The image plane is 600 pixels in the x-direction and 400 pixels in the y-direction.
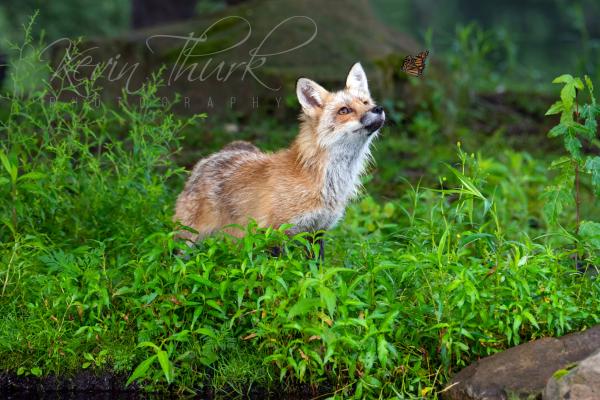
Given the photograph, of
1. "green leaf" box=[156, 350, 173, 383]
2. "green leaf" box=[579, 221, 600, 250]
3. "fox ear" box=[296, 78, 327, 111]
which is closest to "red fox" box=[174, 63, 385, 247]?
"fox ear" box=[296, 78, 327, 111]

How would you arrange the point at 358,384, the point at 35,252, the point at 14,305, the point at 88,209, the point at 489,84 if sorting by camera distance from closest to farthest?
the point at 358,384, the point at 14,305, the point at 35,252, the point at 88,209, the point at 489,84

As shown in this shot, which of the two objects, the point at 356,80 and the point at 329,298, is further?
the point at 356,80

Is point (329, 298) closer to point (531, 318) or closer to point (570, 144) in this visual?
point (531, 318)

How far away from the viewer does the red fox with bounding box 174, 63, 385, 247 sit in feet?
19.4

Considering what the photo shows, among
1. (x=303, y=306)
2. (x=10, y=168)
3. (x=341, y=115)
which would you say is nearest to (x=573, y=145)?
(x=341, y=115)

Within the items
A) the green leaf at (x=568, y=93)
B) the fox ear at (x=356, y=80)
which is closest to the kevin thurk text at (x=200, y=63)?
the fox ear at (x=356, y=80)

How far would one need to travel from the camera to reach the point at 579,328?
5.20 m

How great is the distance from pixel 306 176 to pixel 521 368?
1954mm

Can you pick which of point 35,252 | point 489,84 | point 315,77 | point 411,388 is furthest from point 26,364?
point 489,84

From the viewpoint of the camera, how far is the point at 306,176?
5.99m

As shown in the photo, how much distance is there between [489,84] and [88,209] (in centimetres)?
858

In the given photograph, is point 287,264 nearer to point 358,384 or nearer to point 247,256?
point 247,256

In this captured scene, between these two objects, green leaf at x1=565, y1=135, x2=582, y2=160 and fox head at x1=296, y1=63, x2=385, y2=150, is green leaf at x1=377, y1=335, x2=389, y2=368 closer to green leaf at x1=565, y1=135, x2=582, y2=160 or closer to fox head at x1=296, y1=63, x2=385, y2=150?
fox head at x1=296, y1=63, x2=385, y2=150

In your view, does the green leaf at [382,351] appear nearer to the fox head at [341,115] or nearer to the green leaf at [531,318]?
the green leaf at [531,318]
